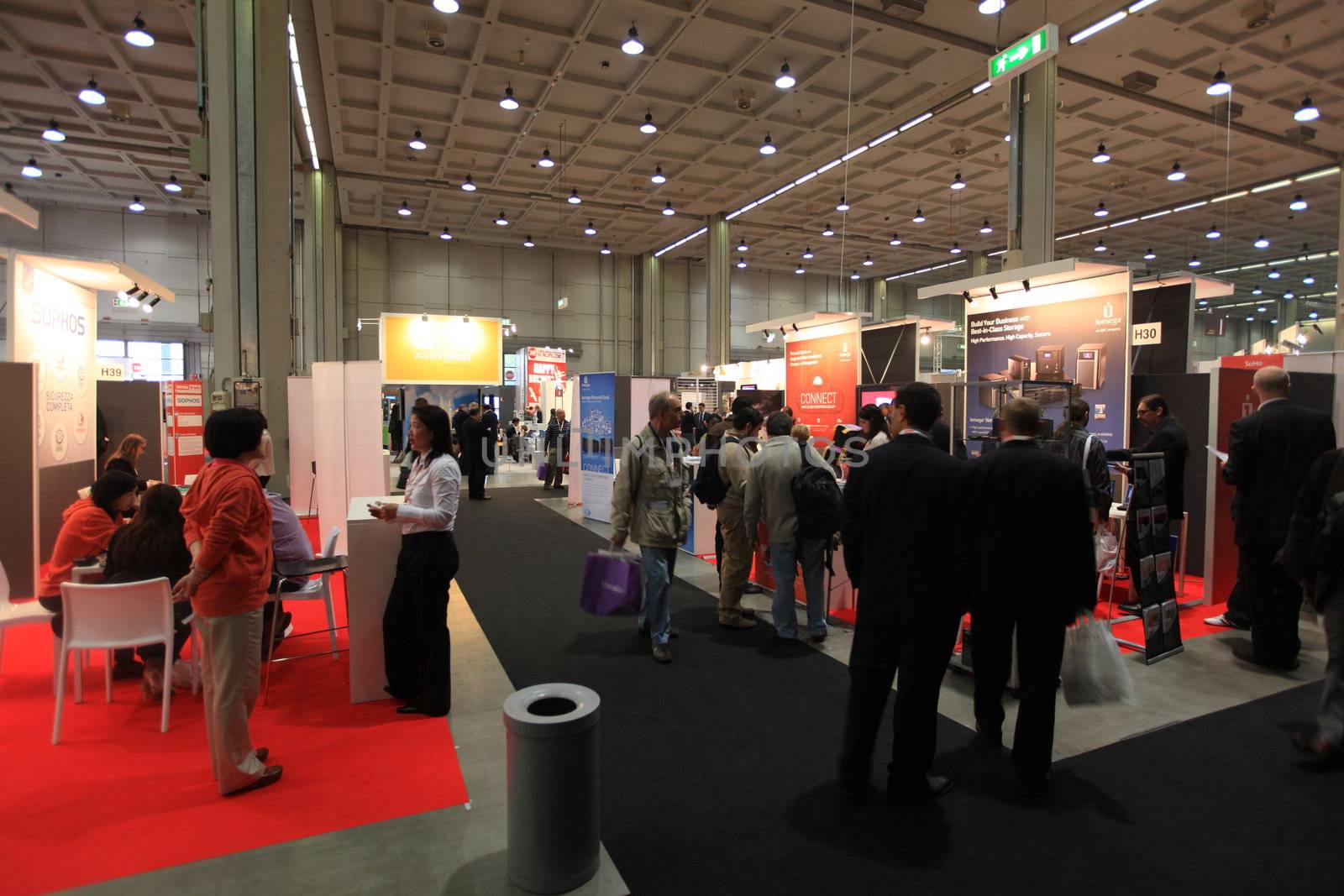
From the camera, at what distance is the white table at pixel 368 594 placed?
3.57 metres

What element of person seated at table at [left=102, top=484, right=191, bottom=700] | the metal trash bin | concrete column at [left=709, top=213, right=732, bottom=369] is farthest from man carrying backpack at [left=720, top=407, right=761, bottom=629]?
concrete column at [left=709, top=213, right=732, bottom=369]

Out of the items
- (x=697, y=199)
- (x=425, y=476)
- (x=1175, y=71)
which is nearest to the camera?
(x=425, y=476)

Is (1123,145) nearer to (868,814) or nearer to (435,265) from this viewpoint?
(868,814)

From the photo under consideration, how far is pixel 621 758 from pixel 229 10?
→ 6.18 meters

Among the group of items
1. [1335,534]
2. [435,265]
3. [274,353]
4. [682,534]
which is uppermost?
[435,265]

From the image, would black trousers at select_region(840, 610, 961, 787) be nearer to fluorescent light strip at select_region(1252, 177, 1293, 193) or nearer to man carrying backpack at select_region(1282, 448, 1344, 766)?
man carrying backpack at select_region(1282, 448, 1344, 766)

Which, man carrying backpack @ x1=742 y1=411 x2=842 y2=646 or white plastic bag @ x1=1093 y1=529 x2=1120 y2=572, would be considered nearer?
man carrying backpack @ x1=742 y1=411 x2=842 y2=646

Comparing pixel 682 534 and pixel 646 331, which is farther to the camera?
pixel 646 331

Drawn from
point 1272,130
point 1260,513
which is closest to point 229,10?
point 1260,513

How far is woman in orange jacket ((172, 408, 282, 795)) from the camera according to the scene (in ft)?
8.54

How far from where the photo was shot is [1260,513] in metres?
4.11

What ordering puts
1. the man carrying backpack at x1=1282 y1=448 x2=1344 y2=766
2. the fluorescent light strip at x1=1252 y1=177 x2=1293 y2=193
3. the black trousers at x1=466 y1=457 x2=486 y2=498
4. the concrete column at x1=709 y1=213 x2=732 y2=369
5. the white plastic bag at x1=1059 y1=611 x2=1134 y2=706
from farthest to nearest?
1. the concrete column at x1=709 y1=213 x2=732 y2=369
2. the fluorescent light strip at x1=1252 y1=177 x2=1293 y2=193
3. the black trousers at x1=466 y1=457 x2=486 y2=498
4. the white plastic bag at x1=1059 y1=611 x2=1134 y2=706
5. the man carrying backpack at x1=1282 y1=448 x2=1344 y2=766

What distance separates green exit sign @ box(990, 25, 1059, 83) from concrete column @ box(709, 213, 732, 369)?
1079 cm

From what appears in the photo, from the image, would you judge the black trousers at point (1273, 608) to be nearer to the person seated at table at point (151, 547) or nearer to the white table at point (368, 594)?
the white table at point (368, 594)
